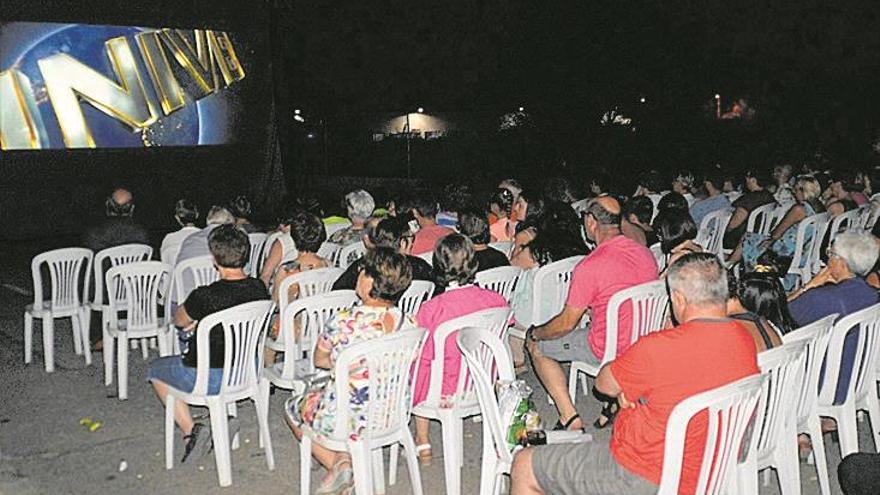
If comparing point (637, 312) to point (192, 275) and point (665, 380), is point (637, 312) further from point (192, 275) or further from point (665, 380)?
point (192, 275)

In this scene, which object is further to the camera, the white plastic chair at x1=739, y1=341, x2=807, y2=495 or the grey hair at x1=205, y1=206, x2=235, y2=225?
the grey hair at x1=205, y1=206, x2=235, y2=225

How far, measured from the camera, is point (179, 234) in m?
6.33

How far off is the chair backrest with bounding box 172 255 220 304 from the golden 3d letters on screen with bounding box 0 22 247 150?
719cm

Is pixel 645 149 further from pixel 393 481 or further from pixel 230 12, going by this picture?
pixel 393 481

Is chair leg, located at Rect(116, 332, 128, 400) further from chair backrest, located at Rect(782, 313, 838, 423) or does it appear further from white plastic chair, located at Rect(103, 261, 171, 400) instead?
chair backrest, located at Rect(782, 313, 838, 423)

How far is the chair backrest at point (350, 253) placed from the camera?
575 cm

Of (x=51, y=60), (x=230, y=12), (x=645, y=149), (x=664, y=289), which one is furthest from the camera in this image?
(x=645, y=149)

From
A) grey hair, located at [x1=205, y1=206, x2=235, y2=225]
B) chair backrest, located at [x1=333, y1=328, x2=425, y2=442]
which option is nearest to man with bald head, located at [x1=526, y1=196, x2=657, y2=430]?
chair backrest, located at [x1=333, y1=328, x2=425, y2=442]

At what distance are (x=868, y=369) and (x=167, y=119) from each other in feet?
35.5

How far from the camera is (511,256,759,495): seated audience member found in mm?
2727

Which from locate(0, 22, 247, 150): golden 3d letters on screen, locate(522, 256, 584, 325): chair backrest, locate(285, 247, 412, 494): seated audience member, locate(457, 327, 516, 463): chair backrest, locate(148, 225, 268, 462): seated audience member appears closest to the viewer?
locate(457, 327, 516, 463): chair backrest

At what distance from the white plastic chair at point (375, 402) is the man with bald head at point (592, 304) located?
1.07m

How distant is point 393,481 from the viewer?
4098mm

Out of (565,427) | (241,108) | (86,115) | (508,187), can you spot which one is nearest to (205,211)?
(241,108)
